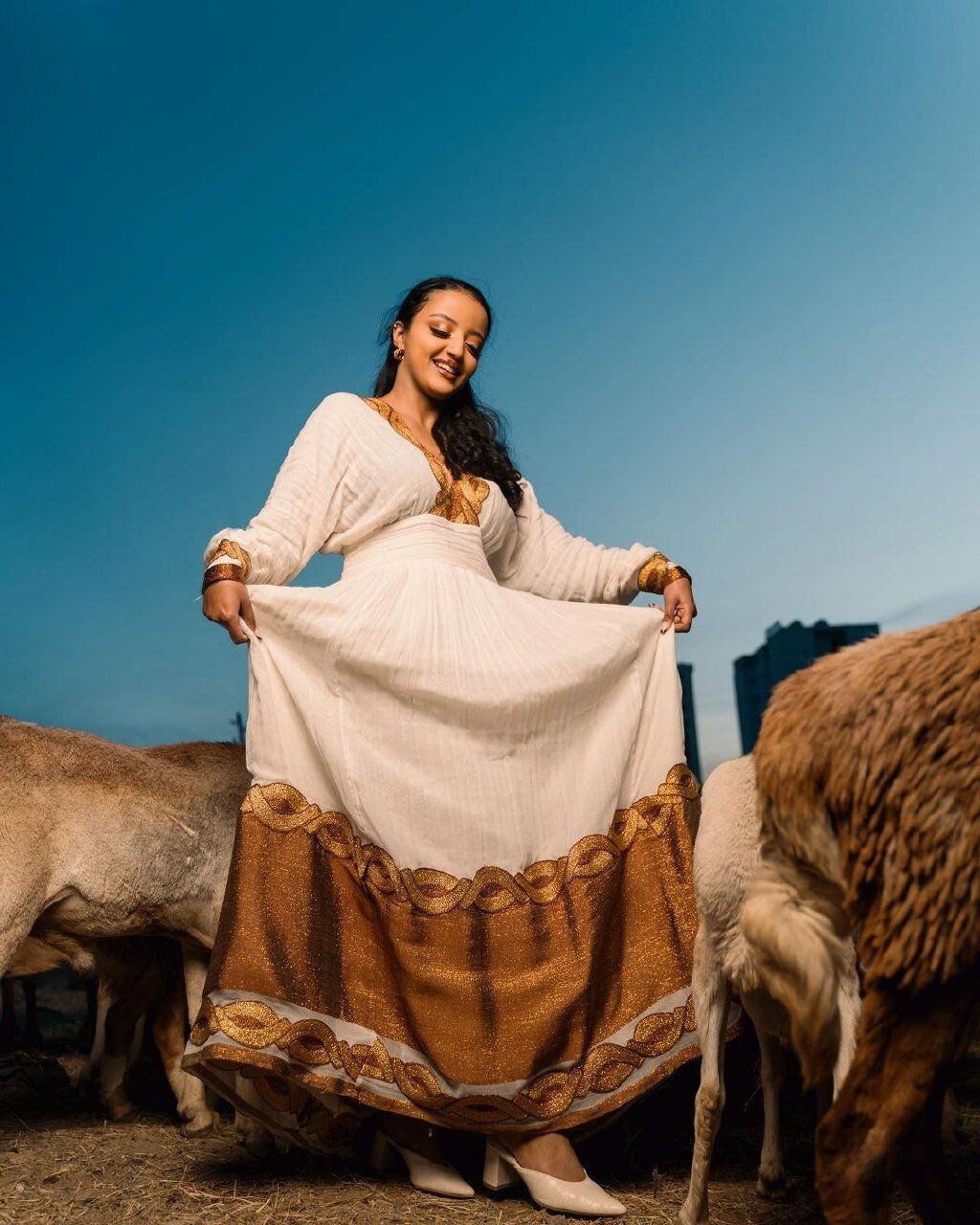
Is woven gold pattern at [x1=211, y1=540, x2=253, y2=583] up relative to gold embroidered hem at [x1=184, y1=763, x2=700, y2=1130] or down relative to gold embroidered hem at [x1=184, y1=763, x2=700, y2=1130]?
up

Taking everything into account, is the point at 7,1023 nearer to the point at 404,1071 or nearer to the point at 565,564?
the point at 404,1071

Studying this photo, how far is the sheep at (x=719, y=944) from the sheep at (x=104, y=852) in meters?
2.05

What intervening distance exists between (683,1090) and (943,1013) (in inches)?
92.4

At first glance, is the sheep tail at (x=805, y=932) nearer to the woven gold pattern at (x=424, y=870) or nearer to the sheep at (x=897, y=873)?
the sheep at (x=897, y=873)

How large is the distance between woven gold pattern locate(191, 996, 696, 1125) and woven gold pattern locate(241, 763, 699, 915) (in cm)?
42

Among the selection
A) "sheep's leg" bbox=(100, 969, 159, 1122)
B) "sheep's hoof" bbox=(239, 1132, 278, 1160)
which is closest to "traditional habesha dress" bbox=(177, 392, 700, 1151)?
"sheep's hoof" bbox=(239, 1132, 278, 1160)

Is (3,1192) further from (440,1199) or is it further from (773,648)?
(773,648)

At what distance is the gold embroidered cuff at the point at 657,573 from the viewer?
384 cm

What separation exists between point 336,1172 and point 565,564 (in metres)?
2.21

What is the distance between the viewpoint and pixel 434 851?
310cm

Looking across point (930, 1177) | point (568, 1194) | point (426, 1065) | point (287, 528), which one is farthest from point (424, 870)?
point (930, 1177)

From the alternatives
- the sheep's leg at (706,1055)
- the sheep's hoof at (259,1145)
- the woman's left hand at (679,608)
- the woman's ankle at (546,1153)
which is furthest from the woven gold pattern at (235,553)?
the sheep's hoof at (259,1145)

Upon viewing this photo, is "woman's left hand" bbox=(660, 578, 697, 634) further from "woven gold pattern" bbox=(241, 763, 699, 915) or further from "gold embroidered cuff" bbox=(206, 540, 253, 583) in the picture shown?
"gold embroidered cuff" bbox=(206, 540, 253, 583)

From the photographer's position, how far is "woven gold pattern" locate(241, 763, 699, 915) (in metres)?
3.07
